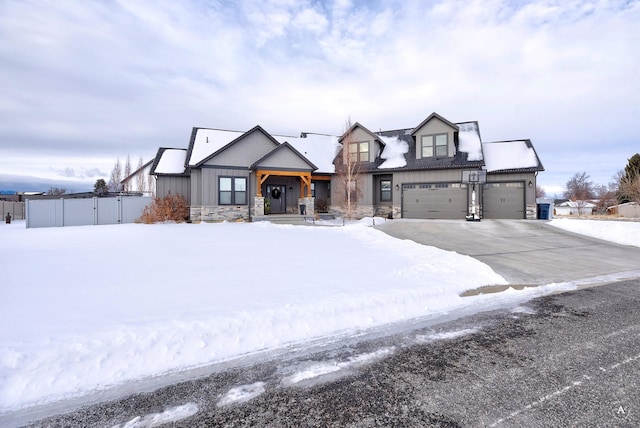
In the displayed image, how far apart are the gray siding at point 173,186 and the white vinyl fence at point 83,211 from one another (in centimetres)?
96

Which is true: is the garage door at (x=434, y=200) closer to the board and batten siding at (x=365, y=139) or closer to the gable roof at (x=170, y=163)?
the board and batten siding at (x=365, y=139)

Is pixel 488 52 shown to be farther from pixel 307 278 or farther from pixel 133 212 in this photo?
pixel 133 212

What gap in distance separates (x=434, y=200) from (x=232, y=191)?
13.6 m

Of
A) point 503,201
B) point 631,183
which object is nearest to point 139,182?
point 503,201

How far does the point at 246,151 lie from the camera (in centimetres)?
2019

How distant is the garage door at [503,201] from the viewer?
67.1 feet

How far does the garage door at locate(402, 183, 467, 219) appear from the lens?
21156 millimetres

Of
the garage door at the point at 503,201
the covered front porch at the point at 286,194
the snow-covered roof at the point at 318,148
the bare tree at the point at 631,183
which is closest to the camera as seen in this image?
the garage door at the point at 503,201

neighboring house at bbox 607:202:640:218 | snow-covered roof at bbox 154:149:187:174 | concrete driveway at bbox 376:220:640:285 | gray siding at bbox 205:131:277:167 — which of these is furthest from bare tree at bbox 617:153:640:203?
snow-covered roof at bbox 154:149:187:174

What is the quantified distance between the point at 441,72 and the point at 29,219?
28071 millimetres

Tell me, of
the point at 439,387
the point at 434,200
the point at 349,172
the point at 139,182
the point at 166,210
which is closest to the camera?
the point at 439,387

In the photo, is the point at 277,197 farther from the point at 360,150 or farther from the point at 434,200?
the point at 434,200

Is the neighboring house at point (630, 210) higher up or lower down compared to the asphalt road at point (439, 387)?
higher up

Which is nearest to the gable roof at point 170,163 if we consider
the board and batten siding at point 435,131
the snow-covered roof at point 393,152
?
the snow-covered roof at point 393,152
